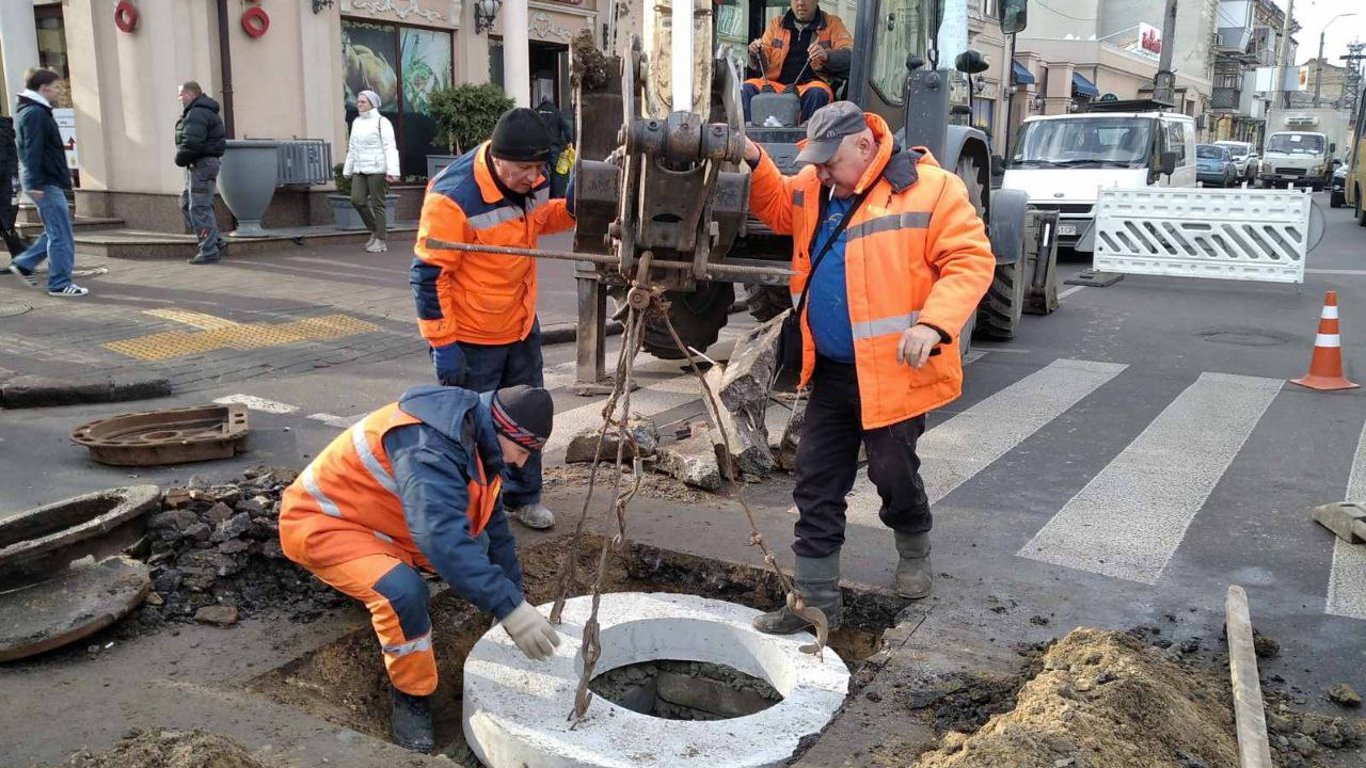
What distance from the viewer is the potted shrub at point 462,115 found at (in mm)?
15398

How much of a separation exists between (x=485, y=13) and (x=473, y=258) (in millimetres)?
12993

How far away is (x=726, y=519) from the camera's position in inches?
202

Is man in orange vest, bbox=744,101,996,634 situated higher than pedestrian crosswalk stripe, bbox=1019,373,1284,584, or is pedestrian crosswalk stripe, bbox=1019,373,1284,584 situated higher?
man in orange vest, bbox=744,101,996,634

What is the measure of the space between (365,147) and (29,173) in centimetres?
396

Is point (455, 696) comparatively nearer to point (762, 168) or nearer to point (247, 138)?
point (762, 168)

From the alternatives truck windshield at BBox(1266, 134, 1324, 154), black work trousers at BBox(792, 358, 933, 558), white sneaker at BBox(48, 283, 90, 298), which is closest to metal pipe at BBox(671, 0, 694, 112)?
black work trousers at BBox(792, 358, 933, 558)

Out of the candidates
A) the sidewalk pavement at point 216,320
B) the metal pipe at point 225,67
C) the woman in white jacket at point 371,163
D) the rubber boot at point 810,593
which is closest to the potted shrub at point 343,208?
the woman in white jacket at point 371,163

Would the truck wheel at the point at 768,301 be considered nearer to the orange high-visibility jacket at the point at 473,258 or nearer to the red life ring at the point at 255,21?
the orange high-visibility jacket at the point at 473,258

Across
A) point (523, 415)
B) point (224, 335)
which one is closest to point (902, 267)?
point (523, 415)

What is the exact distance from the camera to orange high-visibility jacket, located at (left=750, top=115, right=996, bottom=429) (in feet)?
12.3

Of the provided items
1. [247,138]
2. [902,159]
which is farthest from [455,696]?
[247,138]

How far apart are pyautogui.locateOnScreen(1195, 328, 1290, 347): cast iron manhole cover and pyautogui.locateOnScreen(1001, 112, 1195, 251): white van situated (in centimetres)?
494

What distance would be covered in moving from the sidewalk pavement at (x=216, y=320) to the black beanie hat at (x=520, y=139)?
3.85 meters

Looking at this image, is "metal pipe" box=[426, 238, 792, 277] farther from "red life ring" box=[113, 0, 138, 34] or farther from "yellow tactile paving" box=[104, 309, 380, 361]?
"red life ring" box=[113, 0, 138, 34]
